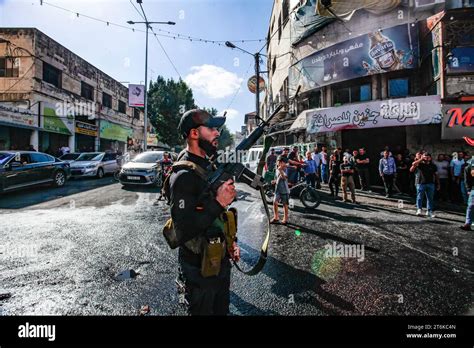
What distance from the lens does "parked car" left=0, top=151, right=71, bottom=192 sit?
815 centimetres

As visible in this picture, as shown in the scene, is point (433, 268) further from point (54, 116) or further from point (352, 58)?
point (54, 116)

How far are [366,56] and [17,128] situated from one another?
21681mm

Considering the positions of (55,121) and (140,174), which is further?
(55,121)

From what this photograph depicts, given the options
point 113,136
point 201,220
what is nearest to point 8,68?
point 113,136

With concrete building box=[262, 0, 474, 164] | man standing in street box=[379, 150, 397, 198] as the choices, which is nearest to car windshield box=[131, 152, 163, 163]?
concrete building box=[262, 0, 474, 164]

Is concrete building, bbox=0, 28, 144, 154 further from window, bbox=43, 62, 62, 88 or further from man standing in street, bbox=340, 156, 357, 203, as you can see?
man standing in street, bbox=340, 156, 357, 203

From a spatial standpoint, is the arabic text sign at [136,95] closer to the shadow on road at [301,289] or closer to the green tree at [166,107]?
the green tree at [166,107]

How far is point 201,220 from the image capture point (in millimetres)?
1448

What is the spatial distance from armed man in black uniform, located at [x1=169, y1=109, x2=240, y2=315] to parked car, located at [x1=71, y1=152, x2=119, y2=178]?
1365 centimetres

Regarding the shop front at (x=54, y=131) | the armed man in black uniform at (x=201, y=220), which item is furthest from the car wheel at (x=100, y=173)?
the armed man in black uniform at (x=201, y=220)

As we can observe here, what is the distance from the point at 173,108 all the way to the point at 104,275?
34.5 m

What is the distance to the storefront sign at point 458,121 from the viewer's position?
9.64 m

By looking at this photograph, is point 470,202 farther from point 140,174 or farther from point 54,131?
point 54,131
